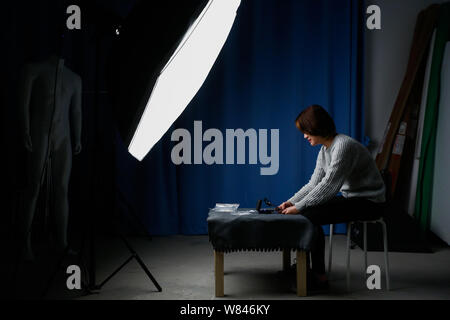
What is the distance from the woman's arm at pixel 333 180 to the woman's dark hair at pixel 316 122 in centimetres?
16

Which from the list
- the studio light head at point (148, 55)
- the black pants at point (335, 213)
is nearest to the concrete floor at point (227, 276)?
the black pants at point (335, 213)

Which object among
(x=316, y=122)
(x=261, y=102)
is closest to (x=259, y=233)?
(x=316, y=122)

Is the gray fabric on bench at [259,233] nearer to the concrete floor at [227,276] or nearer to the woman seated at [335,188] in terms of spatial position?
the woman seated at [335,188]

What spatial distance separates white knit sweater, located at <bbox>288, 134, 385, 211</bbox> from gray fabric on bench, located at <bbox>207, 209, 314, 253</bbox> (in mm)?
145

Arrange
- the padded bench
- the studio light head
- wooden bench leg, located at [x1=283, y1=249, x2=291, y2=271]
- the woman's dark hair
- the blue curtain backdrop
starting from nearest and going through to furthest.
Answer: the studio light head < the padded bench < the woman's dark hair < wooden bench leg, located at [x1=283, y1=249, x2=291, y2=271] < the blue curtain backdrop

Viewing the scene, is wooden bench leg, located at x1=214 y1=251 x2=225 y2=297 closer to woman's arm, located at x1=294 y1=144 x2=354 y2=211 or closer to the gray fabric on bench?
the gray fabric on bench

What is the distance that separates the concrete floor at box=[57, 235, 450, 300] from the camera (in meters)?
2.17

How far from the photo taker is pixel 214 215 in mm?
2195

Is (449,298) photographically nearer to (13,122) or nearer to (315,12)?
(315,12)

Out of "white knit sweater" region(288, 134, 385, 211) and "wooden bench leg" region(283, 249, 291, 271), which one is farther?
"wooden bench leg" region(283, 249, 291, 271)

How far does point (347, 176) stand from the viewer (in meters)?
2.23

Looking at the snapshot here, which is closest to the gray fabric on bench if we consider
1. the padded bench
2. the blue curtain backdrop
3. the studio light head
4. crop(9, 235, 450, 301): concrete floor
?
the padded bench

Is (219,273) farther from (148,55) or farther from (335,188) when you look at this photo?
(148,55)

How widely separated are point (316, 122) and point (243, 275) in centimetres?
106
